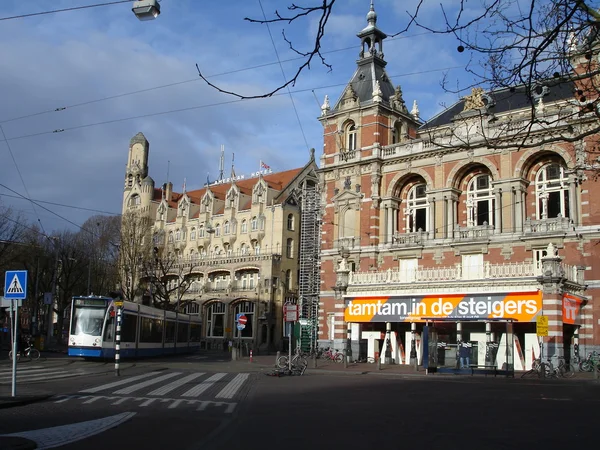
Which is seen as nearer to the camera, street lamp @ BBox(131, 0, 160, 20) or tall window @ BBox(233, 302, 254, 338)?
street lamp @ BBox(131, 0, 160, 20)

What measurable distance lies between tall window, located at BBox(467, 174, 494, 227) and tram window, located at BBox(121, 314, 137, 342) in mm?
21734

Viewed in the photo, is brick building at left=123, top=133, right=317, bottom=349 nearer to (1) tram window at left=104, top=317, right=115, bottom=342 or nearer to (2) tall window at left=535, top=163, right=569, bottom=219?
(1) tram window at left=104, top=317, right=115, bottom=342

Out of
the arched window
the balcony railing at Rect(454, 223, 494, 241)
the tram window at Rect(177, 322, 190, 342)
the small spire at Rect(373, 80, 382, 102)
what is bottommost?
the tram window at Rect(177, 322, 190, 342)

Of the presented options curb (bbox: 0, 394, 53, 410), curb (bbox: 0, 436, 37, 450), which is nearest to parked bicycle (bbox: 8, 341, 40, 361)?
curb (bbox: 0, 394, 53, 410)

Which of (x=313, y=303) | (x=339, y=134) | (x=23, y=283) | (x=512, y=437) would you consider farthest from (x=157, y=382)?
(x=313, y=303)

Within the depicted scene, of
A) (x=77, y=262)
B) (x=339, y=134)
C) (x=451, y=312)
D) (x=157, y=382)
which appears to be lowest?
(x=157, y=382)

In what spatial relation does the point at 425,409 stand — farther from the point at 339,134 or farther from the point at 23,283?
the point at 339,134

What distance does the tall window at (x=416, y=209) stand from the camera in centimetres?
4444

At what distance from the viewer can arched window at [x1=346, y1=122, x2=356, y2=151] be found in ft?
157

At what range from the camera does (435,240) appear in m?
42.3

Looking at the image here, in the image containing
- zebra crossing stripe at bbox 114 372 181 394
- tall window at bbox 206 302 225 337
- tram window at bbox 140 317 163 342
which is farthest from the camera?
tall window at bbox 206 302 225 337

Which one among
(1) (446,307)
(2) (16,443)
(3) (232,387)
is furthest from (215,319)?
(2) (16,443)

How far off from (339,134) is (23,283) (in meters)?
34.6

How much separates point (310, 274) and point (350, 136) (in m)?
15.1
